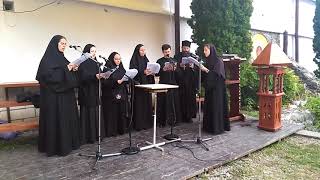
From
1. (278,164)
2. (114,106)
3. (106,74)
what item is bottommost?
→ (278,164)

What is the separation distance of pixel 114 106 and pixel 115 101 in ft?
0.35

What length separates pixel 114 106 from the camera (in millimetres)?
6113

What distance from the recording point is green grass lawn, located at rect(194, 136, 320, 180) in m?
4.46

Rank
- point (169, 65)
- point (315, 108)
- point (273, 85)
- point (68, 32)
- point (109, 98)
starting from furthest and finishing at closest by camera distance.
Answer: point (315, 108) → point (68, 32) → point (273, 85) → point (169, 65) → point (109, 98)

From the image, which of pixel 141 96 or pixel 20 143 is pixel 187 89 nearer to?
pixel 141 96

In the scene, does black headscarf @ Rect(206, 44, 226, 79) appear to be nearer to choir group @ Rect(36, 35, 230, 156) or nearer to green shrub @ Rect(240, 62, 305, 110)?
choir group @ Rect(36, 35, 230, 156)

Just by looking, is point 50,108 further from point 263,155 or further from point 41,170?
point 263,155

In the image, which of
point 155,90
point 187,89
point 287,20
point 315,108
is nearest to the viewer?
point 155,90

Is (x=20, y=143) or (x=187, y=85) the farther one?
(x=187, y=85)

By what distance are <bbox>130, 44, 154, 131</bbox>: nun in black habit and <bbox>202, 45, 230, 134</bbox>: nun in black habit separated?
117 cm

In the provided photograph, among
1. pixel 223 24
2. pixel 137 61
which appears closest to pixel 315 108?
pixel 223 24

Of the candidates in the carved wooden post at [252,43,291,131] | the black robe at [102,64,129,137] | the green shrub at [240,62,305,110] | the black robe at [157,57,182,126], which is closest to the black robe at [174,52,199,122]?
the black robe at [157,57,182,126]

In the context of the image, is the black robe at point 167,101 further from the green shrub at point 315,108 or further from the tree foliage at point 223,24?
the green shrub at point 315,108

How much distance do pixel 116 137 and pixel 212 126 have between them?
1.86 metres
